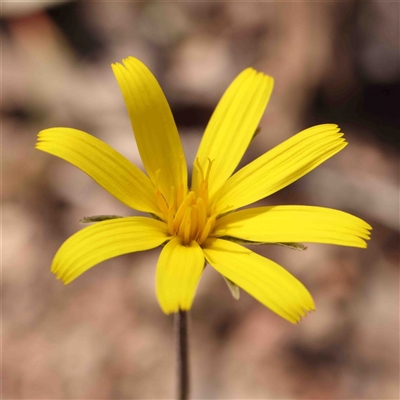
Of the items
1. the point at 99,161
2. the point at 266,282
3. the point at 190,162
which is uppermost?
the point at 190,162

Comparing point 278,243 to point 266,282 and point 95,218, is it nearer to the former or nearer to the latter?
point 266,282

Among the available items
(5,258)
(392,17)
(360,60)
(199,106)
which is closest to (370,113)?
(360,60)

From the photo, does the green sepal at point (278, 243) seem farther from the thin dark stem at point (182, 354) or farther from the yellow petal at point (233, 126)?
the thin dark stem at point (182, 354)

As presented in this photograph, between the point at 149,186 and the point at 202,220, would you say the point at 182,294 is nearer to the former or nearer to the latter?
the point at 202,220

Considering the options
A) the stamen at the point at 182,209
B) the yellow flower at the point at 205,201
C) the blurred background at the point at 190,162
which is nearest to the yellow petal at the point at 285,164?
the yellow flower at the point at 205,201

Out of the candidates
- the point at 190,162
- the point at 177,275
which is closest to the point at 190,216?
the point at 177,275

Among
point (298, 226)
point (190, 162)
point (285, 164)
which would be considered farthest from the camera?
point (190, 162)

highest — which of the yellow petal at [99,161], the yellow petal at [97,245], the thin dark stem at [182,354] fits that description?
the yellow petal at [99,161]
